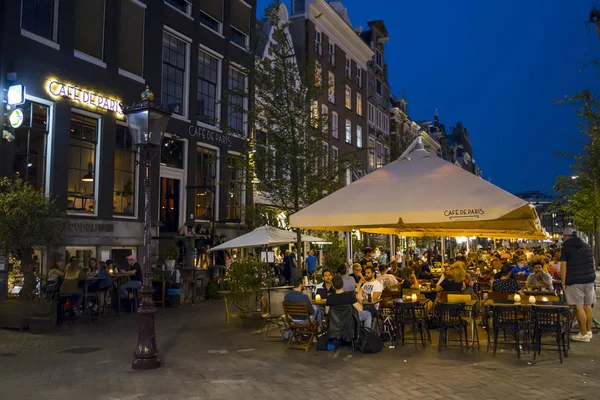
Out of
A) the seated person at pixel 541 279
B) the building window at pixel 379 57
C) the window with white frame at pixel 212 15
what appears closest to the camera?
the seated person at pixel 541 279

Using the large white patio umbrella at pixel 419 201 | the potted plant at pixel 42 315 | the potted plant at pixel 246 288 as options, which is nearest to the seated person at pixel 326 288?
the large white patio umbrella at pixel 419 201

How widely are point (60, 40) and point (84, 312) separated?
841 cm

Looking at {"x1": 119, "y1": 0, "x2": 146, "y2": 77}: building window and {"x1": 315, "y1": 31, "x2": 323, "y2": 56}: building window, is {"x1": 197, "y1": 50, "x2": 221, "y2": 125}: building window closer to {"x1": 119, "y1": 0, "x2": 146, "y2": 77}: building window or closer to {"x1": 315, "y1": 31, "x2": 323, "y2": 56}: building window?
{"x1": 119, "y1": 0, "x2": 146, "y2": 77}: building window

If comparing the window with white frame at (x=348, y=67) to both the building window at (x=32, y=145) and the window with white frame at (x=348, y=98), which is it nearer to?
the window with white frame at (x=348, y=98)

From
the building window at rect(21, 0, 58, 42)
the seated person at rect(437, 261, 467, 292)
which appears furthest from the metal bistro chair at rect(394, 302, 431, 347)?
the building window at rect(21, 0, 58, 42)

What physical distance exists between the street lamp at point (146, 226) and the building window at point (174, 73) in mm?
13538

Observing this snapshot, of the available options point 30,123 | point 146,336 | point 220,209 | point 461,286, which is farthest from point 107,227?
point 461,286

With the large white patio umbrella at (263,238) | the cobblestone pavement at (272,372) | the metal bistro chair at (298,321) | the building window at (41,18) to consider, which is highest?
the building window at (41,18)

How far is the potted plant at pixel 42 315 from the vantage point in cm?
1245

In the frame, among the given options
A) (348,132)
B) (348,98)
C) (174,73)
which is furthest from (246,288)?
(348,98)

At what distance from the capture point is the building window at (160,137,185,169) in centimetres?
2225

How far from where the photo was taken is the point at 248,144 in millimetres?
18406

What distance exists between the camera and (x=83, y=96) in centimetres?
1797

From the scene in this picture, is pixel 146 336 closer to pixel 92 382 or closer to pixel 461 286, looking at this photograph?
pixel 92 382
